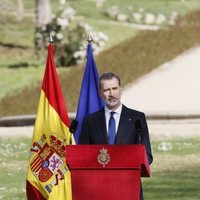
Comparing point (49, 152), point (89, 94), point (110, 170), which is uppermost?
point (89, 94)

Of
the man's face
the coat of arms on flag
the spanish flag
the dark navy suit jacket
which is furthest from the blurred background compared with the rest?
the man's face

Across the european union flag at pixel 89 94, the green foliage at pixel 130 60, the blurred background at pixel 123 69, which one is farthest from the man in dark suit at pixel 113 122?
the green foliage at pixel 130 60

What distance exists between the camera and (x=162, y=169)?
51.0 feet

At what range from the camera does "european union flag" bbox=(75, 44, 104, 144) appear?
10961 mm

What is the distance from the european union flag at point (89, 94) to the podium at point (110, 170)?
3.56 metres

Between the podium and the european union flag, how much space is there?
356cm

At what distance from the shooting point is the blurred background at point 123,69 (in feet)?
51.8

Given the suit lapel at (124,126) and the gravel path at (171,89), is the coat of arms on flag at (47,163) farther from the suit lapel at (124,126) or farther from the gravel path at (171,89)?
the gravel path at (171,89)

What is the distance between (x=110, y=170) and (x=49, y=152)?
2488mm

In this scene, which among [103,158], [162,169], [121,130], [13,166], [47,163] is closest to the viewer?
[103,158]

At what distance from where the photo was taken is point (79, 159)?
726 centimetres

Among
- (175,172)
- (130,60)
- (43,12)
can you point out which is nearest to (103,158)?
(175,172)

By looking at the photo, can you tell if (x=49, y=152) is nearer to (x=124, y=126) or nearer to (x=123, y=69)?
(x=124, y=126)

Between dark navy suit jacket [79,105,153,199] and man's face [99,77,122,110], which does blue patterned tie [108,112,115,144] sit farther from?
man's face [99,77,122,110]
